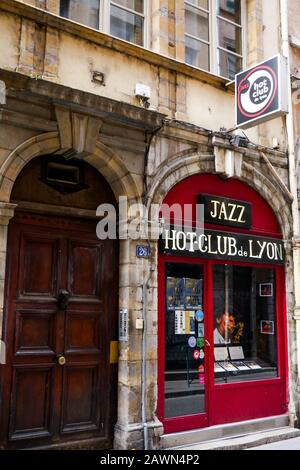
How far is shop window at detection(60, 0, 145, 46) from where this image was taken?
18.9 feet

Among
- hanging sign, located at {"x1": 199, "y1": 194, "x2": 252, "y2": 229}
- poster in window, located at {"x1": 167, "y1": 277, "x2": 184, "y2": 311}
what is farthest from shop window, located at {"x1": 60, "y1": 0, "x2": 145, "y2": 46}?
poster in window, located at {"x1": 167, "y1": 277, "x2": 184, "y2": 311}

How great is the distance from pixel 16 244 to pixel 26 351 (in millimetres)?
1125

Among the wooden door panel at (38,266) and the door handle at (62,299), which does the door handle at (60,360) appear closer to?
the door handle at (62,299)

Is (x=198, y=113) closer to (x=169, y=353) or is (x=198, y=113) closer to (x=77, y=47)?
(x=77, y=47)

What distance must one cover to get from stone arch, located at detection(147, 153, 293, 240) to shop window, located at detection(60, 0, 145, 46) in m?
1.71

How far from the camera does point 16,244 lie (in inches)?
200

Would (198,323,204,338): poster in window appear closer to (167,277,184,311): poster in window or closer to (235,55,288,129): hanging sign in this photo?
(167,277,184,311): poster in window

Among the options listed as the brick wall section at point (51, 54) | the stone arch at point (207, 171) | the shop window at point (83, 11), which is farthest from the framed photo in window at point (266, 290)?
the shop window at point (83, 11)

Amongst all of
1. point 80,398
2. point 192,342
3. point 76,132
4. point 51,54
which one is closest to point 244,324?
point 192,342

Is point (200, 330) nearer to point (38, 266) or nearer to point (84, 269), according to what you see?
point (84, 269)

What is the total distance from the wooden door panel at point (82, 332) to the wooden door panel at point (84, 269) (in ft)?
0.72

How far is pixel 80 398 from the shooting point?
5.28 meters

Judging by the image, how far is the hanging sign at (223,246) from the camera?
5.95 meters

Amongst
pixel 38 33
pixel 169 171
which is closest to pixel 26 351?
pixel 169 171
